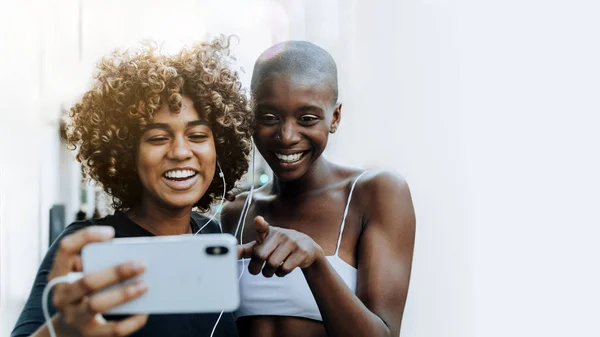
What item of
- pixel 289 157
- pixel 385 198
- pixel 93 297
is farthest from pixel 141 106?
pixel 385 198

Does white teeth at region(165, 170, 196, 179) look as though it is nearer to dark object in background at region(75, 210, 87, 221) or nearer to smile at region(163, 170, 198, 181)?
smile at region(163, 170, 198, 181)

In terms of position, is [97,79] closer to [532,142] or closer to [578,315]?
[532,142]

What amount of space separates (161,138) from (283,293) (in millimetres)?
370

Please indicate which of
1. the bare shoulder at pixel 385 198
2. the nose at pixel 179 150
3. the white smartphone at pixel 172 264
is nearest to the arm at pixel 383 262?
the bare shoulder at pixel 385 198

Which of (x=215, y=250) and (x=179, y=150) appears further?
(x=179, y=150)

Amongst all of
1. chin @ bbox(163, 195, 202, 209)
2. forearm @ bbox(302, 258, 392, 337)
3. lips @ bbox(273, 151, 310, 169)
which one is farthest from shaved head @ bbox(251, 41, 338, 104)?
forearm @ bbox(302, 258, 392, 337)

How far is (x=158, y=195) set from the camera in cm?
115

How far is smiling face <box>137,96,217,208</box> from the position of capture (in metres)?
1.11

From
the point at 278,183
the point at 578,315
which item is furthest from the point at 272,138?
the point at 578,315

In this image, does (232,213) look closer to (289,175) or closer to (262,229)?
(289,175)

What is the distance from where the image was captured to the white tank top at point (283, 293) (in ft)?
3.93

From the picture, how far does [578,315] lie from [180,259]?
0.81 meters

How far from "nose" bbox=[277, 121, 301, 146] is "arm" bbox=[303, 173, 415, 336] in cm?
18

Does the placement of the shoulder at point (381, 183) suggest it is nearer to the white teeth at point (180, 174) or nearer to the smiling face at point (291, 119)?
the smiling face at point (291, 119)
